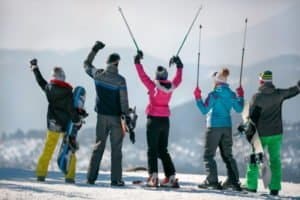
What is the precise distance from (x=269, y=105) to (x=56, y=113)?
3.24 meters

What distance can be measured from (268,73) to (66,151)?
3287 millimetres

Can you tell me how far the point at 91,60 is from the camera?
1115 cm

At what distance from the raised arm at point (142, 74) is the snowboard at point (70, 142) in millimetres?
1005

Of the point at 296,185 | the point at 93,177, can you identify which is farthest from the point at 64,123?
the point at 296,185

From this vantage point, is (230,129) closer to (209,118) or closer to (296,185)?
(209,118)

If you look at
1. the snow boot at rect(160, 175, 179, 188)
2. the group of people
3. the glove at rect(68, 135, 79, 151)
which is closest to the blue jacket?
the group of people

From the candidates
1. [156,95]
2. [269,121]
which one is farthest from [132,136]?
[269,121]

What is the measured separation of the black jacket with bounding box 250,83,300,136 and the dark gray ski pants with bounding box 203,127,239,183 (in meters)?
0.51

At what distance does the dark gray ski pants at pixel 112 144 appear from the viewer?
36.2 ft

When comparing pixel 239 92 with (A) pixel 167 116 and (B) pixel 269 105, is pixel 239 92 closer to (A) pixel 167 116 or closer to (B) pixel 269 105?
(B) pixel 269 105

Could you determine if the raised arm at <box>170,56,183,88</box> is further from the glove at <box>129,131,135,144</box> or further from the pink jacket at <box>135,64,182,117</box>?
the glove at <box>129,131,135,144</box>

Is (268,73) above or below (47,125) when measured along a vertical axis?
above

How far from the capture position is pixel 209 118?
1109 centimetres

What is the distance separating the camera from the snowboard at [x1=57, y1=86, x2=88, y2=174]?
1123 centimetres
